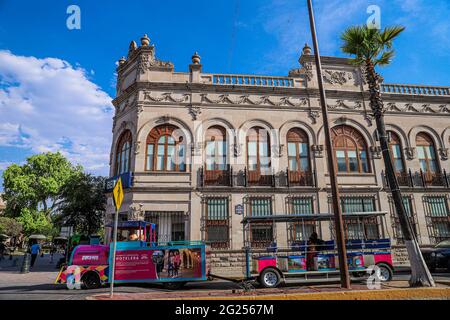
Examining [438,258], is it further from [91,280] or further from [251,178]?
[91,280]

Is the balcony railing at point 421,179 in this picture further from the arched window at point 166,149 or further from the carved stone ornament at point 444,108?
the arched window at point 166,149

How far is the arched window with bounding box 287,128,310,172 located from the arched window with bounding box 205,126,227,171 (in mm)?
Answer: 4656

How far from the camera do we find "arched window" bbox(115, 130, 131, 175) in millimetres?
19758

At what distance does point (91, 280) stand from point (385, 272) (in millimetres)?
12304

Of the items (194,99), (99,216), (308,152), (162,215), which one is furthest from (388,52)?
(99,216)

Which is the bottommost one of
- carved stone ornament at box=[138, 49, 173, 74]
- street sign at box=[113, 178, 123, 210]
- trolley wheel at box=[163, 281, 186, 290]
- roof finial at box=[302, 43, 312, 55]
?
trolley wheel at box=[163, 281, 186, 290]

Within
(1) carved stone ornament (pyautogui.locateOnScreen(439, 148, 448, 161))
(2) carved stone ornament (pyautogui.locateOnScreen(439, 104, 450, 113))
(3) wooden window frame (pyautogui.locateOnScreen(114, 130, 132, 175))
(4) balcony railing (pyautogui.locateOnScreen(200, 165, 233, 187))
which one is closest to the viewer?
(4) balcony railing (pyautogui.locateOnScreen(200, 165, 233, 187))

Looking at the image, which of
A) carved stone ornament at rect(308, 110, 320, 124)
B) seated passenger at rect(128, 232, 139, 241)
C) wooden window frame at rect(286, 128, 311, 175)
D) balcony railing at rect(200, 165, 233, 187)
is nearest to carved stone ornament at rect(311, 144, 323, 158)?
wooden window frame at rect(286, 128, 311, 175)

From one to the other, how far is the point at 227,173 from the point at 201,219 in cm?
345

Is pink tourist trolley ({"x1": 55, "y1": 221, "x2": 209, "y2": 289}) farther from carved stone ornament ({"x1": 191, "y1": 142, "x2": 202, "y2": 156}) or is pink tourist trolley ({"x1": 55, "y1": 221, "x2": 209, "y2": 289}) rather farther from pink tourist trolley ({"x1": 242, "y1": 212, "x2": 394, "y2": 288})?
carved stone ornament ({"x1": 191, "y1": 142, "x2": 202, "y2": 156})

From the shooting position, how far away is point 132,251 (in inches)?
456

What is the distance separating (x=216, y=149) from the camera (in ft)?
63.8

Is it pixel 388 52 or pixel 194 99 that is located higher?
pixel 194 99
